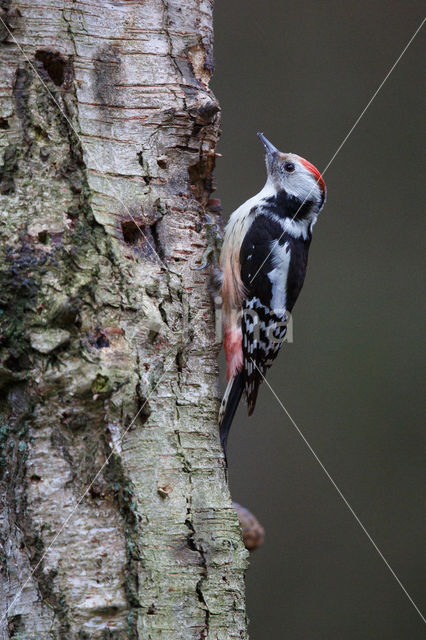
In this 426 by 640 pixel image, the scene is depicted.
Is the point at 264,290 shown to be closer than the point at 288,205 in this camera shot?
Yes

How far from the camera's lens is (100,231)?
5.53 feet

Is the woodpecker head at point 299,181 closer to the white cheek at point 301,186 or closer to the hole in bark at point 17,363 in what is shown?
the white cheek at point 301,186

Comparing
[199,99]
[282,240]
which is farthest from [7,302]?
[282,240]

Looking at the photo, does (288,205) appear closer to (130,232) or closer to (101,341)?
(130,232)

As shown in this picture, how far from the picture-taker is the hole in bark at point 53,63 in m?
1.71

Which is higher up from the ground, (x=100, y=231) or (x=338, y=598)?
(x=100, y=231)

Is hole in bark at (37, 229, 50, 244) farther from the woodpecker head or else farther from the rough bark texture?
the woodpecker head

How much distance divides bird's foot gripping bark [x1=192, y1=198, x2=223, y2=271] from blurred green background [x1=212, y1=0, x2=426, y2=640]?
7.44ft

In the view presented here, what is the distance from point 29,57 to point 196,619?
130 centimetres

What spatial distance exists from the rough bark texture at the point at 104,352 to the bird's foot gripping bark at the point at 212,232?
16 centimetres

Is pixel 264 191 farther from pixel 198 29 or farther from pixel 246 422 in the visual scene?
pixel 246 422

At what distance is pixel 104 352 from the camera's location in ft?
5.28

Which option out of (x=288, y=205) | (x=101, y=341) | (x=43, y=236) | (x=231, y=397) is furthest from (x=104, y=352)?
(x=288, y=205)

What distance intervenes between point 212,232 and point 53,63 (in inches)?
28.7
